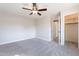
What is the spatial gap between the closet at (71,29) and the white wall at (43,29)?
1.32 m

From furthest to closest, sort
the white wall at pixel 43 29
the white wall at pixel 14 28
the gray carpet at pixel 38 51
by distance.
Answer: the white wall at pixel 43 29
the white wall at pixel 14 28
the gray carpet at pixel 38 51

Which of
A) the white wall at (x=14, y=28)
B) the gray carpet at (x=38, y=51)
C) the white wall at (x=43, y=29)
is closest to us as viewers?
the gray carpet at (x=38, y=51)

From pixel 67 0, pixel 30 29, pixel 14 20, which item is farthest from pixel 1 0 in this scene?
pixel 30 29

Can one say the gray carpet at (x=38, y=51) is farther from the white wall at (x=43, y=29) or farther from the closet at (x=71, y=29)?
the white wall at (x=43, y=29)

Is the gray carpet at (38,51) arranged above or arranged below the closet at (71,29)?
below

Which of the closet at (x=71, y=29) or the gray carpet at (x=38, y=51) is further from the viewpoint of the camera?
the closet at (x=71, y=29)

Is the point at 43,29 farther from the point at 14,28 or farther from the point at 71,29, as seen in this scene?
the point at 14,28

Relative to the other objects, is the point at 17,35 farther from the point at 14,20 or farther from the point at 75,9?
the point at 75,9

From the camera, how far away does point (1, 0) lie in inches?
33.9

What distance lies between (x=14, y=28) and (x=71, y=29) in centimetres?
414

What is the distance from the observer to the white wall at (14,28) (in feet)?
16.9

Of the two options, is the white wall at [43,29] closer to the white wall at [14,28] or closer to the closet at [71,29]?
the white wall at [14,28]

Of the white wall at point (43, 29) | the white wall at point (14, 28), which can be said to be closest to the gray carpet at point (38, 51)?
the white wall at point (14, 28)

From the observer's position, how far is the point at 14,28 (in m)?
5.84
